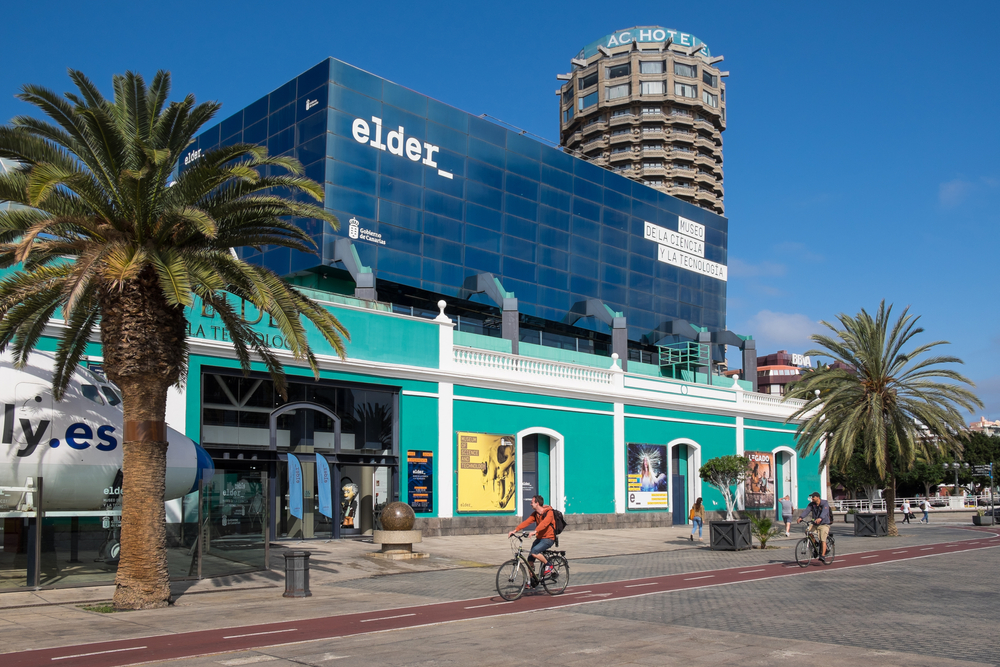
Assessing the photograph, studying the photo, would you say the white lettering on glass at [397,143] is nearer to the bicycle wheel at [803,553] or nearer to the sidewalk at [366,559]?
the sidewalk at [366,559]

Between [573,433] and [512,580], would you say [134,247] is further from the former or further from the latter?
[573,433]

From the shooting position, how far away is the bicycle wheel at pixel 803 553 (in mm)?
22172

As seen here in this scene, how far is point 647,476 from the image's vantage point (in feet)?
129

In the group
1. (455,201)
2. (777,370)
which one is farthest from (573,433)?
(777,370)

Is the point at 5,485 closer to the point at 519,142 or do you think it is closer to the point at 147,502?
the point at 147,502

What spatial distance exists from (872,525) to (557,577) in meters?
24.3

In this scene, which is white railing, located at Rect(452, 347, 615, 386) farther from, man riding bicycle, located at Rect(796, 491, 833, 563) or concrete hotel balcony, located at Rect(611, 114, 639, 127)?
concrete hotel balcony, located at Rect(611, 114, 639, 127)

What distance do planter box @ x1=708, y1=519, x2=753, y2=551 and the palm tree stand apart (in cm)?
1703

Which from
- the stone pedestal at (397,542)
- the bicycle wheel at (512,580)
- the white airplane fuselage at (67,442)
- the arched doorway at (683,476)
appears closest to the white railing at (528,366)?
the arched doorway at (683,476)

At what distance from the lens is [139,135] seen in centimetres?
1639

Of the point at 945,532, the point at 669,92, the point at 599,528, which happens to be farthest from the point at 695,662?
the point at 669,92

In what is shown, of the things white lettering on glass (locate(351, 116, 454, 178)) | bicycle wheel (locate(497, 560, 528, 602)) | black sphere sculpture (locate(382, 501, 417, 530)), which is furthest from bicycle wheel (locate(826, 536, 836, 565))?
white lettering on glass (locate(351, 116, 454, 178))

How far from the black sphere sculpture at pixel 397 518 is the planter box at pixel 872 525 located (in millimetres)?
21093

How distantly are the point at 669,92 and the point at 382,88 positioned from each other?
65735 mm
